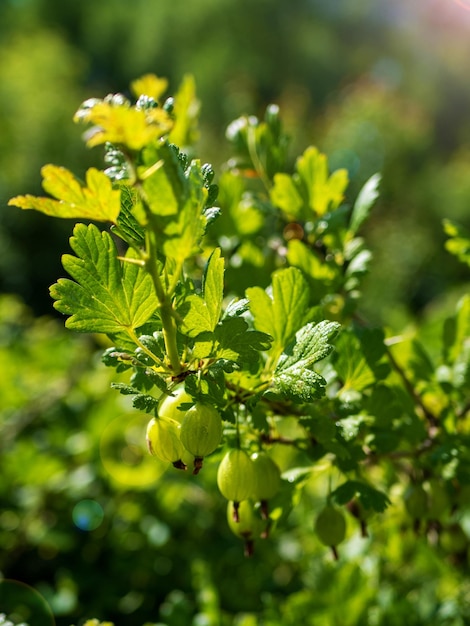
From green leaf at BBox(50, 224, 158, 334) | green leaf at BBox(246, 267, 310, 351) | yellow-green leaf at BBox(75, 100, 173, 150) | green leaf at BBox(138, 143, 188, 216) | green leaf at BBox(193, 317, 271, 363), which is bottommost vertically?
green leaf at BBox(246, 267, 310, 351)

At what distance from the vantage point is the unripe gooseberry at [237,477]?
0.39 meters

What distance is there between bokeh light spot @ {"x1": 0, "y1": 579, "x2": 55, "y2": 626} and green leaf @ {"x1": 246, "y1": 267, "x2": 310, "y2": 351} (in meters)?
0.58

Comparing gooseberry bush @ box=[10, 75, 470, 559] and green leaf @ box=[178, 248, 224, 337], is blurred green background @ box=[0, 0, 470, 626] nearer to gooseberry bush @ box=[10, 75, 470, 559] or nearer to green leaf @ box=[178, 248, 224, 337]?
gooseberry bush @ box=[10, 75, 470, 559]

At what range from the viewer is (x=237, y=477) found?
1.29ft

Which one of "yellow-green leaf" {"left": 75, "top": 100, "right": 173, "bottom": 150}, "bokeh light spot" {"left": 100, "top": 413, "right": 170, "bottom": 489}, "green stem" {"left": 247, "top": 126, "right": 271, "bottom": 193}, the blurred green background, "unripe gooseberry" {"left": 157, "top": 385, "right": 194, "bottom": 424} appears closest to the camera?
"yellow-green leaf" {"left": 75, "top": 100, "right": 173, "bottom": 150}

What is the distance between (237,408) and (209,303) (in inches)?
3.3

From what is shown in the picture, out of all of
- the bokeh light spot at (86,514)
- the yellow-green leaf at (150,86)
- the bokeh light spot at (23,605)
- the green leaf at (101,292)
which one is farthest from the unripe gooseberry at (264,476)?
the bokeh light spot at (86,514)

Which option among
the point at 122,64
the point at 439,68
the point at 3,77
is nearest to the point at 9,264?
the point at 3,77

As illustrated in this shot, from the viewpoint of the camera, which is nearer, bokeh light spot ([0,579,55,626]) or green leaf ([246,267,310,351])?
green leaf ([246,267,310,351])

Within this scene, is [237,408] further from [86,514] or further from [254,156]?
[86,514]

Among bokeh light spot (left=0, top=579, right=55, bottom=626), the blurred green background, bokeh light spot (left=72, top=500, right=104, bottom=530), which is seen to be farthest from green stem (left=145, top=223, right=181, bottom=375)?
bokeh light spot (left=72, top=500, right=104, bottom=530)

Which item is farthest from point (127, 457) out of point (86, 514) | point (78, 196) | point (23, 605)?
point (78, 196)

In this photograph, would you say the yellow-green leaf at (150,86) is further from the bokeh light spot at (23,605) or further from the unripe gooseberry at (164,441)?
the bokeh light spot at (23,605)

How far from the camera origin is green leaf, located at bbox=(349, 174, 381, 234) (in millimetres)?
539
